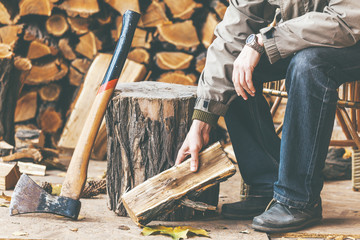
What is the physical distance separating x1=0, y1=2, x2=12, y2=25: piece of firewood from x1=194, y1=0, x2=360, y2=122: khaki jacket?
2191mm

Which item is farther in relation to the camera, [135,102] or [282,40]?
[135,102]

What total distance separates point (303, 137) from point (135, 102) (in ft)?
2.40

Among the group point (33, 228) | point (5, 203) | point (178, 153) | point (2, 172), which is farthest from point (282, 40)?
point (2, 172)

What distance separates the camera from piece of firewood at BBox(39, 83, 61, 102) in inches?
151

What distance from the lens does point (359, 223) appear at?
2.01 metres

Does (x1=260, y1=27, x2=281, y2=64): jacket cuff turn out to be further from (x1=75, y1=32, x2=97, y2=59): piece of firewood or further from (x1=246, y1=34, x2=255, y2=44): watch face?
(x1=75, y1=32, x2=97, y2=59): piece of firewood

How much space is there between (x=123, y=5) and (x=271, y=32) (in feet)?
6.86

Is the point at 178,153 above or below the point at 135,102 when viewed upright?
below

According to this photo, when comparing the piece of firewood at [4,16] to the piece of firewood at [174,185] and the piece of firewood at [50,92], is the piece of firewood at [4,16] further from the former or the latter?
the piece of firewood at [174,185]

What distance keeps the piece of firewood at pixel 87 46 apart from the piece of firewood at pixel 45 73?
0.66 ft

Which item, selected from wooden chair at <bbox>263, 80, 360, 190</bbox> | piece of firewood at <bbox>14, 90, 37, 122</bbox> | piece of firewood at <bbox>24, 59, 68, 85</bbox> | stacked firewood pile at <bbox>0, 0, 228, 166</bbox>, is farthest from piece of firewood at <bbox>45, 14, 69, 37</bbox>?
wooden chair at <bbox>263, 80, 360, 190</bbox>

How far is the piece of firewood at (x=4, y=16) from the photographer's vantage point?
3.53 m

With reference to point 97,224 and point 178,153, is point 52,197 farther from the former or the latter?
point 178,153

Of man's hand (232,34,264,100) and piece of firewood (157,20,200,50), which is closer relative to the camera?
man's hand (232,34,264,100)
